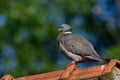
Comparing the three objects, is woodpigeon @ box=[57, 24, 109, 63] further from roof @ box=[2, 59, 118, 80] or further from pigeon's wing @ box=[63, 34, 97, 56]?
roof @ box=[2, 59, 118, 80]

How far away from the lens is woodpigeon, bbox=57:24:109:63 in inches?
504

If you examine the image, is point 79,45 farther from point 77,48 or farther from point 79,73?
point 79,73

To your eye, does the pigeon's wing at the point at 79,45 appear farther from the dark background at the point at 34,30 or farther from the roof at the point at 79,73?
the dark background at the point at 34,30

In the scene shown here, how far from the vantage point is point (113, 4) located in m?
30.9

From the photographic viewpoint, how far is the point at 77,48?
42.8 feet

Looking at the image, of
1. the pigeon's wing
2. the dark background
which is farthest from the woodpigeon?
the dark background

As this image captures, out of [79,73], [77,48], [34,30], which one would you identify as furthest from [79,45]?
[34,30]

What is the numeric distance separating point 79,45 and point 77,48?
8cm

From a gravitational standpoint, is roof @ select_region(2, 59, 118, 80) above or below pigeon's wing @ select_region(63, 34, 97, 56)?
below

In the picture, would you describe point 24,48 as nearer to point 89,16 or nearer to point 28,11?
point 28,11

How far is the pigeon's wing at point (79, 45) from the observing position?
42.2 ft

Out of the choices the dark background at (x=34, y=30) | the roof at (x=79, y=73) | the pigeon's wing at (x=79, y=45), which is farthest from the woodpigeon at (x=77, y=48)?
the dark background at (x=34, y=30)

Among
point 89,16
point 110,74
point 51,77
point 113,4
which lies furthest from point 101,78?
point 113,4

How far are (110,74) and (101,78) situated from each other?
0.15m
